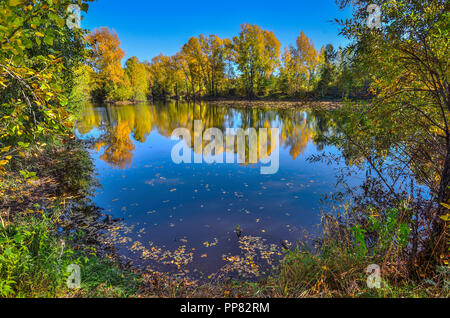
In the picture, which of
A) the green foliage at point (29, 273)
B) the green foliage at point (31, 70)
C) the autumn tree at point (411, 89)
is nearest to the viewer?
the green foliage at point (31, 70)

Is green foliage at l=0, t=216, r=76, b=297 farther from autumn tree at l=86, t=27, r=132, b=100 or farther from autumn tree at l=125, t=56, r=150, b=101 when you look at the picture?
autumn tree at l=125, t=56, r=150, b=101

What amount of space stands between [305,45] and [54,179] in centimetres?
5122

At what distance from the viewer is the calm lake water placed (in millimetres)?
5328

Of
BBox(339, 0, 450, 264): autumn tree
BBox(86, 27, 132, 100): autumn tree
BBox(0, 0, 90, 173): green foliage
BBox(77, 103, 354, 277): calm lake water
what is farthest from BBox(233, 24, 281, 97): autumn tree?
BBox(0, 0, 90, 173): green foliage

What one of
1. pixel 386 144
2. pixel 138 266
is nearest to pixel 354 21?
pixel 386 144

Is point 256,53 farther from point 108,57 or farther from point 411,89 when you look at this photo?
point 411,89

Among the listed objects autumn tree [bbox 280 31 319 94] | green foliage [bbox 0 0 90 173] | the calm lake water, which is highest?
autumn tree [bbox 280 31 319 94]

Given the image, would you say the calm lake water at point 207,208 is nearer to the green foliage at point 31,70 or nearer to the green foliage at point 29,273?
the green foliage at point 29,273

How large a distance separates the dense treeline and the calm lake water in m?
33.6

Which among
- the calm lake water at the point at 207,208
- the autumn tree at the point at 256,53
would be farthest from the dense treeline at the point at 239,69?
the calm lake water at the point at 207,208

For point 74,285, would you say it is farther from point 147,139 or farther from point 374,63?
point 147,139

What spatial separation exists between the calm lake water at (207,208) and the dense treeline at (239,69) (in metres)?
33.6

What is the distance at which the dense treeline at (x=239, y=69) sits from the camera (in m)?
45.2

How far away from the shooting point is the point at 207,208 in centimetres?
760
